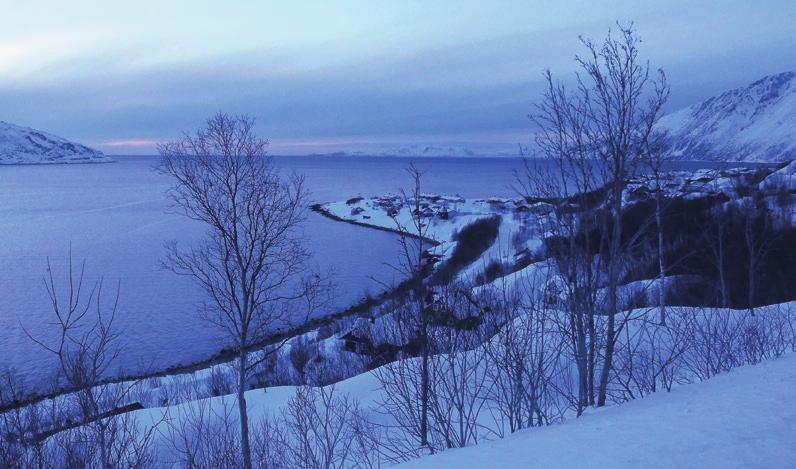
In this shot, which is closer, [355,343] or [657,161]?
[657,161]

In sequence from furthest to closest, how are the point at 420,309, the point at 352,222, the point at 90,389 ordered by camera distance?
1. the point at 352,222
2. the point at 420,309
3. the point at 90,389

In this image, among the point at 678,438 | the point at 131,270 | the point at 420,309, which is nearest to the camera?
the point at 678,438

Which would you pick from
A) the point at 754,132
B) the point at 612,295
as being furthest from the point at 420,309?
the point at 754,132

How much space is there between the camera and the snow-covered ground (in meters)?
4.09

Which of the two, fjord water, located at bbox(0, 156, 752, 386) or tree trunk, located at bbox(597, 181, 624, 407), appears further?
fjord water, located at bbox(0, 156, 752, 386)

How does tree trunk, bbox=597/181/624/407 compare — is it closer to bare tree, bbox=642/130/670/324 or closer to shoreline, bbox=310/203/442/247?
bare tree, bbox=642/130/670/324

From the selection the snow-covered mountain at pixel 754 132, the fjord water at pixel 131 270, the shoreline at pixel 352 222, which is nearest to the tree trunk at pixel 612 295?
the fjord water at pixel 131 270

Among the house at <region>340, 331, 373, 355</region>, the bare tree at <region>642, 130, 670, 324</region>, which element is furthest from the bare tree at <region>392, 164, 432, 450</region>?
the house at <region>340, 331, 373, 355</region>

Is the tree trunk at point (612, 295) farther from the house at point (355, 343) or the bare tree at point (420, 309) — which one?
the house at point (355, 343)

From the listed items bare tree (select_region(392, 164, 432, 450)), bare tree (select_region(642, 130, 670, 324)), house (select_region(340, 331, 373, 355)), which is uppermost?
bare tree (select_region(642, 130, 670, 324))

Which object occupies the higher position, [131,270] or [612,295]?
[612,295]

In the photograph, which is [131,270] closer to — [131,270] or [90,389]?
[131,270]

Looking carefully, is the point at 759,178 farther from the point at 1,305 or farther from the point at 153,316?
the point at 1,305

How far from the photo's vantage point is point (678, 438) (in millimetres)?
4465
